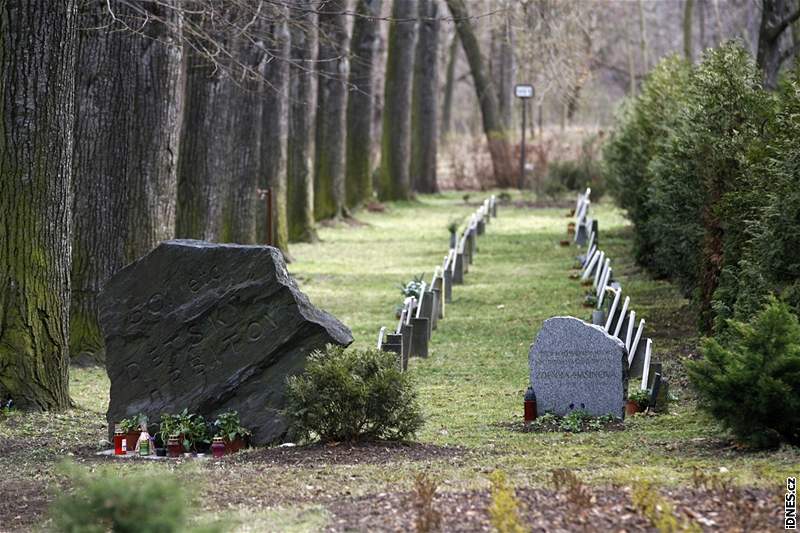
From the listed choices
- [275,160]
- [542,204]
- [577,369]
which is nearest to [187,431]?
[577,369]

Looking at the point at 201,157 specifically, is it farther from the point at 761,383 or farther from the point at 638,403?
the point at 761,383

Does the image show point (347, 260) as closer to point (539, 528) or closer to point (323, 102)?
point (323, 102)

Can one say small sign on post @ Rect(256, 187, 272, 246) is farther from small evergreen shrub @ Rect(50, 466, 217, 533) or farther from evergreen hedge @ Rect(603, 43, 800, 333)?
small evergreen shrub @ Rect(50, 466, 217, 533)

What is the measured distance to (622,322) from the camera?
1563cm

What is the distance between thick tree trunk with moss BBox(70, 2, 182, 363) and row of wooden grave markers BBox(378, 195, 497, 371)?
294 centimetres

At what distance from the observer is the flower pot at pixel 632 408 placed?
1252 centimetres

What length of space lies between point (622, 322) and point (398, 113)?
2948cm

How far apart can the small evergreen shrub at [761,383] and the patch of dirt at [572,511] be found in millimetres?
1479

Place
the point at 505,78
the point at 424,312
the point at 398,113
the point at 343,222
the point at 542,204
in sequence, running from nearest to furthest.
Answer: the point at 424,312
the point at 343,222
the point at 542,204
the point at 398,113
the point at 505,78

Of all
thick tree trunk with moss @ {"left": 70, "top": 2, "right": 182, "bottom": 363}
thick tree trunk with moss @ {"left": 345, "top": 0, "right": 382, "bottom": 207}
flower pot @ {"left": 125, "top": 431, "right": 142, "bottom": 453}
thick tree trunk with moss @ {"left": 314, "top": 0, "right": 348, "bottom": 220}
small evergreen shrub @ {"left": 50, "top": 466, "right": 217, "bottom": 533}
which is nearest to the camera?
small evergreen shrub @ {"left": 50, "top": 466, "right": 217, "bottom": 533}

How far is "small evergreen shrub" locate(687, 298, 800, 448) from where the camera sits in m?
9.45

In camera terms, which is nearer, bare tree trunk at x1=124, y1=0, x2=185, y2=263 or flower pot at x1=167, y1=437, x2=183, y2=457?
flower pot at x1=167, y1=437, x2=183, y2=457

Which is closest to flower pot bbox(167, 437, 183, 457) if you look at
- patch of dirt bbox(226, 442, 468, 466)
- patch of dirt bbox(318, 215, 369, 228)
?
patch of dirt bbox(226, 442, 468, 466)

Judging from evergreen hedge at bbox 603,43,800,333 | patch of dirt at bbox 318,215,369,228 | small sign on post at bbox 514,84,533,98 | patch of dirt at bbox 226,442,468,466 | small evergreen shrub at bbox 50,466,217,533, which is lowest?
patch of dirt at bbox 318,215,369,228
